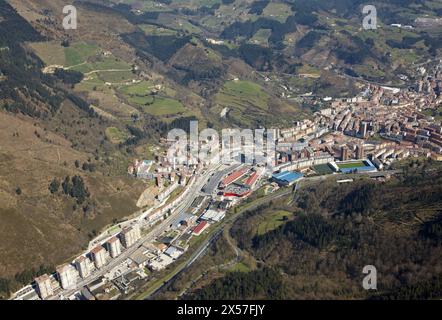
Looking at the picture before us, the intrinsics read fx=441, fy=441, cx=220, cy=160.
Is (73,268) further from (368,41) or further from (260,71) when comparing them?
(368,41)

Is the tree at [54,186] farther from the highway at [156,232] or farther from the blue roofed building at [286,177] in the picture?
the blue roofed building at [286,177]

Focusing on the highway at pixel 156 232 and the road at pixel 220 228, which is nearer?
the road at pixel 220 228

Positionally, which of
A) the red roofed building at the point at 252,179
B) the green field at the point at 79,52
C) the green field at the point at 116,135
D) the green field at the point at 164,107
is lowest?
the red roofed building at the point at 252,179

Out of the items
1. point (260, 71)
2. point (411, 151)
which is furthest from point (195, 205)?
point (260, 71)

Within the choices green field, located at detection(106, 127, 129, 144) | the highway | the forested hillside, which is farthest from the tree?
the forested hillside

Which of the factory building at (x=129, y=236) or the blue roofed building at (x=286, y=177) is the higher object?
the blue roofed building at (x=286, y=177)

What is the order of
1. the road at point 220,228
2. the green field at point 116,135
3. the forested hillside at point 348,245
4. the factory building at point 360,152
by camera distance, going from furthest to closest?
the green field at point 116,135, the factory building at point 360,152, the road at point 220,228, the forested hillside at point 348,245

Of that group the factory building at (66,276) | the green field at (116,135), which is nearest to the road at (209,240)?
the factory building at (66,276)
